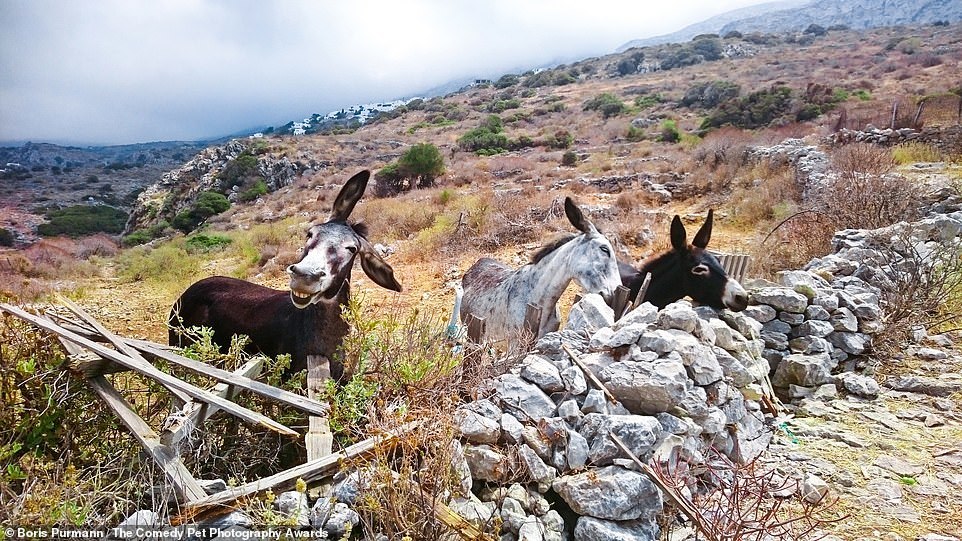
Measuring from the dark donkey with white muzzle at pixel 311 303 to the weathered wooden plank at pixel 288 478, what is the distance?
3.88 ft

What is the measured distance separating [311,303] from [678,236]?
376 cm

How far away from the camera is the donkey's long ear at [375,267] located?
3713mm

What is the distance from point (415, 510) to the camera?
75.7 inches

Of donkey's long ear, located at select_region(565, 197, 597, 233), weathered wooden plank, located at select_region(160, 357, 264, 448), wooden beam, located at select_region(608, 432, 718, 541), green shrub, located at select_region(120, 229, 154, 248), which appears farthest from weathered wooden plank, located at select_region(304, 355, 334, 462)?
green shrub, located at select_region(120, 229, 154, 248)

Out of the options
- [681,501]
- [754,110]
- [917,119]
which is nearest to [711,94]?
[754,110]

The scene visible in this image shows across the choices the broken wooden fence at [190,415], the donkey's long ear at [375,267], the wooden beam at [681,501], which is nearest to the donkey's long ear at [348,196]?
the donkey's long ear at [375,267]

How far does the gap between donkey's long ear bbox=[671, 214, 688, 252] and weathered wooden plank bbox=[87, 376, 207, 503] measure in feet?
15.2

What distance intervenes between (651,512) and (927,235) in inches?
266

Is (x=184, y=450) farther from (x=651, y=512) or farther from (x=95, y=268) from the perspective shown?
(x=95, y=268)

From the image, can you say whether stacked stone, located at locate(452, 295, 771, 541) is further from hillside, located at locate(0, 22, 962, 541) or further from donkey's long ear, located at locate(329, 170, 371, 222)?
donkey's long ear, located at locate(329, 170, 371, 222)

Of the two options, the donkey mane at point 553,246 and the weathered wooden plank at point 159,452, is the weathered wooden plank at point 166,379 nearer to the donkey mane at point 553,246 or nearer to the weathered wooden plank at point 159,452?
the weathered wooden plank at point 159,452

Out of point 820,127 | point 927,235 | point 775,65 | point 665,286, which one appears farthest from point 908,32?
point 665,286

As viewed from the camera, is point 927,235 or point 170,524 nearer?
point 170,524

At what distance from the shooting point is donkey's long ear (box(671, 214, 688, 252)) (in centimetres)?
513
